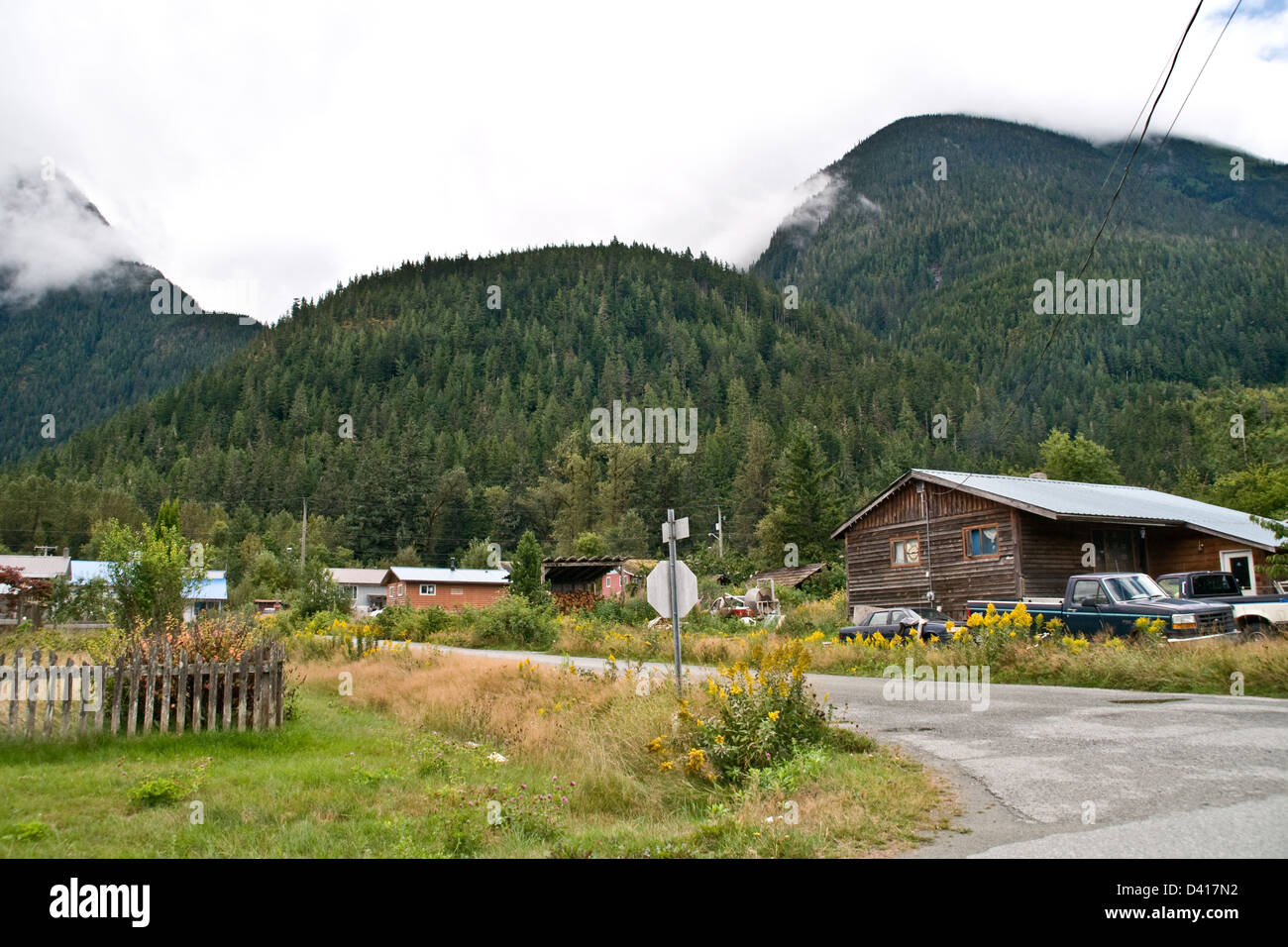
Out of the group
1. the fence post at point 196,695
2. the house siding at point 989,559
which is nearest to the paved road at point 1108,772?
the fence post at point 196,695

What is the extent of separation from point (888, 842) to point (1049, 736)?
15.9 feet

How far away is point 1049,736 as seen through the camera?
9.99m

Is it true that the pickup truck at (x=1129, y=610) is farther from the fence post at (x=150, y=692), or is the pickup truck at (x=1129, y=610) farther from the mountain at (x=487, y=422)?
the mountain at (x=487, y=422)

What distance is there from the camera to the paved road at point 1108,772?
575 cm

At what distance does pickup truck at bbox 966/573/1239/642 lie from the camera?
1731 cm

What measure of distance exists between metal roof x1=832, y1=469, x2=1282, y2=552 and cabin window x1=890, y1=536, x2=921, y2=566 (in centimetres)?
192

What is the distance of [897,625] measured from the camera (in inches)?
988

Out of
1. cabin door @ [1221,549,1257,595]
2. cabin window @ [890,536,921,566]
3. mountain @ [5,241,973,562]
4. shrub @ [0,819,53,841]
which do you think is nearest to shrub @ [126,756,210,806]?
shrub @ [0,819,53,841]

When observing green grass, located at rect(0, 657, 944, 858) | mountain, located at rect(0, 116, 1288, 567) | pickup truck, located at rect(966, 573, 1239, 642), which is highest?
mountain, located at rect(0, 116, 1288, 567)

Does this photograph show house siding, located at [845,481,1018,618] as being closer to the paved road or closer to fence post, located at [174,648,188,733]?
the paved road

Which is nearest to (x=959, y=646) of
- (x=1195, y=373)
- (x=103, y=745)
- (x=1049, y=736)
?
(x=1049, y=736)

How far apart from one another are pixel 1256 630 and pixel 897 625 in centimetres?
902

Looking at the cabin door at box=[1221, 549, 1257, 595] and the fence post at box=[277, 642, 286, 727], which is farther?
the cabin door at box=[1221, 549, 1257, 595]
